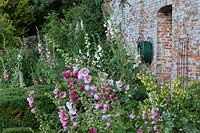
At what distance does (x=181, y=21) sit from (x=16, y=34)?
36.0 ft

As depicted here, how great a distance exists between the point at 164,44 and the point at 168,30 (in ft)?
0.96

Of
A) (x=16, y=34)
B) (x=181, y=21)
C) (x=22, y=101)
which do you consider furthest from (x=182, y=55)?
(x=16, y=34)

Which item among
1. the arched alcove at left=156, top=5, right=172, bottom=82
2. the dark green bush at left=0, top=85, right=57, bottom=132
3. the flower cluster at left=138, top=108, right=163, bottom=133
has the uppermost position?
the arched alcove at left=156, top=5, right=172, bottom=82

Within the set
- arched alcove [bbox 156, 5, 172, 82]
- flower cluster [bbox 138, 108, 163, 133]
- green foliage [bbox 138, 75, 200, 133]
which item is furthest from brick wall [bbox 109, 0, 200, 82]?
flower cluster [bbox 138, 108, 163, 133]

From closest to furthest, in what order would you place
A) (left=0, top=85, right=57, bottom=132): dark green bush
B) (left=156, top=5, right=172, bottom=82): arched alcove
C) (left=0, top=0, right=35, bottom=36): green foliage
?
1. (left=0, top=85, right=57, bottom=132): dark green bush
2. (left=156, top=5, right=172, bottom=82): arched alcove
3. (left=0, top=0, right=35, bottom=36): green foliage

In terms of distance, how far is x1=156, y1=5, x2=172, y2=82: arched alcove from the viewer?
9.11 metres

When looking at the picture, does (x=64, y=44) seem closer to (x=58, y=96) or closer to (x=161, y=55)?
(x=161, y=55)

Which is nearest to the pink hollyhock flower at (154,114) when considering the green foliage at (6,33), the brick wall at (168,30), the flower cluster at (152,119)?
the flower cluster at (152,119)

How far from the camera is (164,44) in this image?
9227 millimetres

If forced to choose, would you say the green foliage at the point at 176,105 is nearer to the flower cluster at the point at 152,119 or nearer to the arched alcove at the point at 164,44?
the flower cluster at the point at 152,119

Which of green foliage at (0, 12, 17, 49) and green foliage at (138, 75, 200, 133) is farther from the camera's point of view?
green foliage at (0, 12, 17, 49)

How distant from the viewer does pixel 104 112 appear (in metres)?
3.76

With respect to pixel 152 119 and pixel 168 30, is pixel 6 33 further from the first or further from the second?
pixel 152 119

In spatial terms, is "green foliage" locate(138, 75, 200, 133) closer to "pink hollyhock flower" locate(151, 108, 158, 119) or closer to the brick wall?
"pink hollyhock flower" locate(151, 108, 158, 119)
